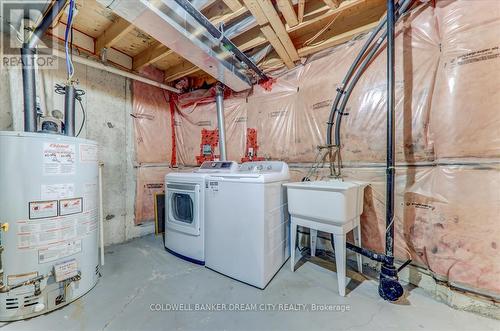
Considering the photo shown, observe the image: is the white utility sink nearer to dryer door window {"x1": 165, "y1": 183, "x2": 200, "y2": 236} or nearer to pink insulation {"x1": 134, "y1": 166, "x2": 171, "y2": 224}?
dryer door window {"x1": 165, "y1": 183, "x2": 200, "y2": 236}

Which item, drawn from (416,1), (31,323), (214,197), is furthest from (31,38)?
(416,1)

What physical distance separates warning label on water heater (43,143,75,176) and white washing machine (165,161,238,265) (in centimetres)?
95

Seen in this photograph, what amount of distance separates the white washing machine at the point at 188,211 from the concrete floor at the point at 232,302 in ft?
0.73

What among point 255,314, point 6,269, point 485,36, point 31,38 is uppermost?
point 31,38

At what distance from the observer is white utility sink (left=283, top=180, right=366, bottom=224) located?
1.53 m

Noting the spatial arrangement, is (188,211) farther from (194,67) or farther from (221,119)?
(194,67)

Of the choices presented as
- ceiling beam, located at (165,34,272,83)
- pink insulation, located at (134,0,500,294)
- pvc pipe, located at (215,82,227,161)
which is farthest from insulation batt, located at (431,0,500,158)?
pvc pipe, located at (215,82,227,161)

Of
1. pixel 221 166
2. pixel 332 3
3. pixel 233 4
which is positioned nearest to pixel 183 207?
pixel 221 166

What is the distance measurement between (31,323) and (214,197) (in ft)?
4.81

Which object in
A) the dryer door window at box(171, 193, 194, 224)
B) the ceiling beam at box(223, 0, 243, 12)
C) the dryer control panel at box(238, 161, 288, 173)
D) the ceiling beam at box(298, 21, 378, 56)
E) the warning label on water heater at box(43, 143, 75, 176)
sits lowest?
the dryer door window at box(171, 193, 194, 224)

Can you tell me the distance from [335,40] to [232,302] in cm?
268

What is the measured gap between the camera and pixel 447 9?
1.52 meters

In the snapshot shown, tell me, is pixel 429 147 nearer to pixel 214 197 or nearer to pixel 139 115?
pixel 214 197

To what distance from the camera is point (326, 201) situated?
160 centimetres
